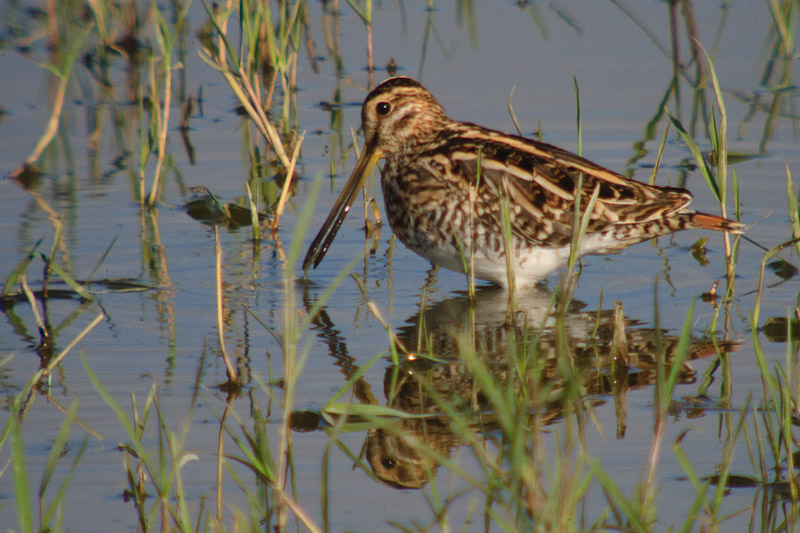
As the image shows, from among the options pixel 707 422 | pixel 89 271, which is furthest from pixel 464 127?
pixel 707 422

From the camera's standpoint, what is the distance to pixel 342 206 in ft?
20.4

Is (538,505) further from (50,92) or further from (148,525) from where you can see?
(50,92)

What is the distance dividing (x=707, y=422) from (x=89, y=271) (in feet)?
10.7

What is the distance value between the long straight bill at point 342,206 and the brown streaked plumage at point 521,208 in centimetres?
44

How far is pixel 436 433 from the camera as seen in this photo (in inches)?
148

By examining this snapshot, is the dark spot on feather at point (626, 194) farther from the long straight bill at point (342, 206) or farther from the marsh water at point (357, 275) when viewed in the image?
the long straight bill at point (342, 206)

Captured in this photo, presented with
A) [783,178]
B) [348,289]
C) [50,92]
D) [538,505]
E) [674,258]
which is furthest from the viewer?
[50,92]

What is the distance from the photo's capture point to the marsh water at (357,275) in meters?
3.51

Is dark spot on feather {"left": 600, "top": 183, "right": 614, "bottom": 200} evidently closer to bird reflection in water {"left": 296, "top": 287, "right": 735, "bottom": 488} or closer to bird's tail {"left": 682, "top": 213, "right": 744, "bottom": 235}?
bird's tail {"left": 682, "top": 213, "right": 744, "bottom": 235}

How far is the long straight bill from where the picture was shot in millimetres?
6020

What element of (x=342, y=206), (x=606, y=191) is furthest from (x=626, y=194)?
(x=342, y=206)

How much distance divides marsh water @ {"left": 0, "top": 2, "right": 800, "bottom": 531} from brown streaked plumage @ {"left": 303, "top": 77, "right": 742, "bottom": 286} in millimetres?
242

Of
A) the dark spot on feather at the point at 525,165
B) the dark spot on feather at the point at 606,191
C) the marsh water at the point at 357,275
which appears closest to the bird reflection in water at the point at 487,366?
the marsh water at the point at 357,275

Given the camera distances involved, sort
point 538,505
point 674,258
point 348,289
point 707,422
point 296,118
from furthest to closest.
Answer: point 296,118
point 674,258
point 348,289
point 707,422
point 538,505
